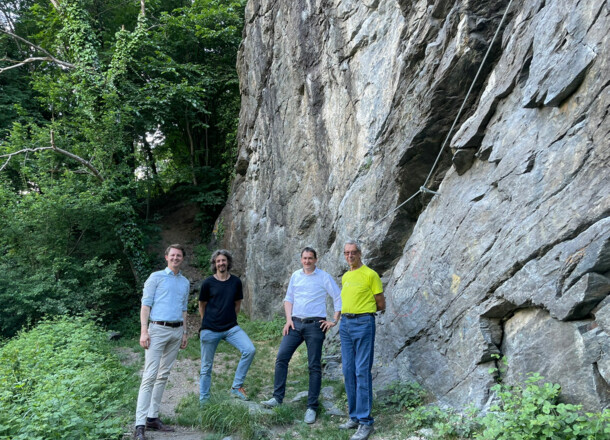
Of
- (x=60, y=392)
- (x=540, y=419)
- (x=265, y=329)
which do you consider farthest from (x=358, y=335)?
(x=265, y=329)

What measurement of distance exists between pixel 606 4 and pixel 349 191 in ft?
16.4

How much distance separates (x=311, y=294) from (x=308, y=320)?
1.03ft

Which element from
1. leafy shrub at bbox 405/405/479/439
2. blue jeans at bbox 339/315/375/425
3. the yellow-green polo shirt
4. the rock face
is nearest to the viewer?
the rock face

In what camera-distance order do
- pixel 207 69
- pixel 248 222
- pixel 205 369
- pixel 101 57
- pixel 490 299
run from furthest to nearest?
pixel 207 69 < pixel 101 57 < pixel 248 222 < pixel 205 369 < pixel 490 299

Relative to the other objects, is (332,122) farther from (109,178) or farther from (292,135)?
(109,178)

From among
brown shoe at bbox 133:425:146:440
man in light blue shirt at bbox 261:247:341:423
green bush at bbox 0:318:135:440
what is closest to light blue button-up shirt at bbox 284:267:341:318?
man in light blue shirt at bbox 261:247:341:423

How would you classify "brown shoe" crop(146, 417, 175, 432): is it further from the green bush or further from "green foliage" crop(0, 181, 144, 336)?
"green foliage" crop(0, 181, 144, 336)

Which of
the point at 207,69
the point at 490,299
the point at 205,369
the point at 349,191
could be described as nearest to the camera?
the point at 490,299

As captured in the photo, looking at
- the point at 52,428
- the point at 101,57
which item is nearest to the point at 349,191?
the point at 52,428

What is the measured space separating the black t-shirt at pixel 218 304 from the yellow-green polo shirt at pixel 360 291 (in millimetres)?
1498

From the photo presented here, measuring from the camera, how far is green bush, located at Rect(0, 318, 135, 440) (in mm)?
3770

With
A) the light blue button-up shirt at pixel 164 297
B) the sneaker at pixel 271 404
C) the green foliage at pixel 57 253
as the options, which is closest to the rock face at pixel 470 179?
the sneaker at pixel 271 404

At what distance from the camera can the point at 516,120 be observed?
15.7 feet

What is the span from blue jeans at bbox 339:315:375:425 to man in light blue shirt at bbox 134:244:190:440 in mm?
1903
